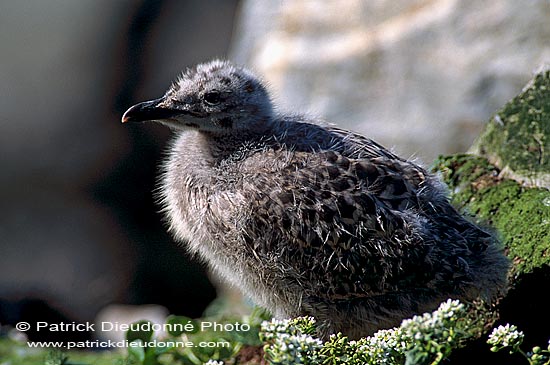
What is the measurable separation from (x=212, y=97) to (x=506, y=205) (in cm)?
181

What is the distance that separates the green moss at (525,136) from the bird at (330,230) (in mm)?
664

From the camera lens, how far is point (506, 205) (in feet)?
14.3

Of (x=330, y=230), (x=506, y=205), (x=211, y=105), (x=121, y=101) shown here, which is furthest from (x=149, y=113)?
(x=121, y=101)

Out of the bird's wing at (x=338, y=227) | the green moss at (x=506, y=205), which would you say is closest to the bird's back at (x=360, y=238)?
the bird's wing at (x=338, y=227)

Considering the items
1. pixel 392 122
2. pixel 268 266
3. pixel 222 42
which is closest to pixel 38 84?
pixel 222 42

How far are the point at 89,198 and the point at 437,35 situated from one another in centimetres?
462

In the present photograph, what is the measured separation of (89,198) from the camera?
9188 millimetres

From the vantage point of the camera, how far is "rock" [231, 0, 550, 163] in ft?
22.1

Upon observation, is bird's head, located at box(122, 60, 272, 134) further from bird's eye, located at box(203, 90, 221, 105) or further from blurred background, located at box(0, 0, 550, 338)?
blurred background, located at box(0, 0, 550, 338)

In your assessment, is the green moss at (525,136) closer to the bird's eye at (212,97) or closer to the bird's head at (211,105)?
the bird's head at (211,105)

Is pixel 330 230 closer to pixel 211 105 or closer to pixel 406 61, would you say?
pixel 211 105

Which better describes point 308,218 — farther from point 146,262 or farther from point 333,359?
point 146,262

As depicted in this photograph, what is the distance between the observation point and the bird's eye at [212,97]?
4148 mm

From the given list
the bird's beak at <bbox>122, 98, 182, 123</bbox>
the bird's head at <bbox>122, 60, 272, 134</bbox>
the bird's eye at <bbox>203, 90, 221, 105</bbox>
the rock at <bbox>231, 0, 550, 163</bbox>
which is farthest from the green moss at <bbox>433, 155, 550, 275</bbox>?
the bird's beak at <bbox>122, 98, 182, 123</bbox>
